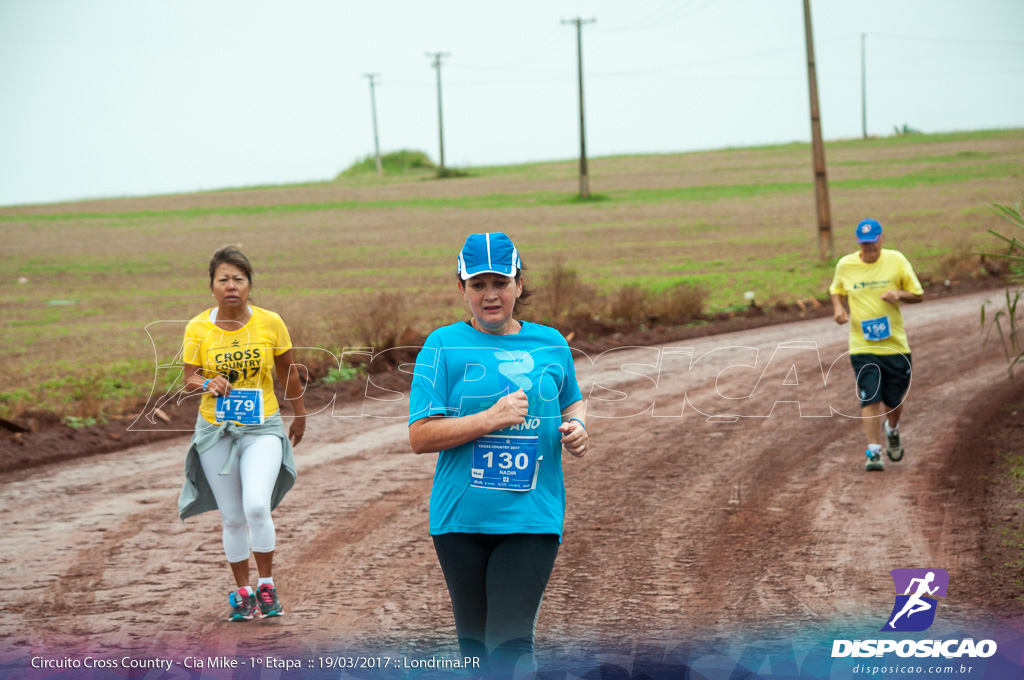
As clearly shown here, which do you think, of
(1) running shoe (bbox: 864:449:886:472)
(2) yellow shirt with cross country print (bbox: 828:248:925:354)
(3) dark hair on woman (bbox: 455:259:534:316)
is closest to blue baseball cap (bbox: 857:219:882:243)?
(2) yellow shirt with cross country print (bbox: 828:248:925:354)

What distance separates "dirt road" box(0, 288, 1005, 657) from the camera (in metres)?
5.48

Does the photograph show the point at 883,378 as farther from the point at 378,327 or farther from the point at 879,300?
the point at 378,327

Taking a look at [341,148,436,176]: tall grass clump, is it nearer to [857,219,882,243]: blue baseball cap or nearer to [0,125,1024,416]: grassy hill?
[0,125,1024,416]: grassy hill

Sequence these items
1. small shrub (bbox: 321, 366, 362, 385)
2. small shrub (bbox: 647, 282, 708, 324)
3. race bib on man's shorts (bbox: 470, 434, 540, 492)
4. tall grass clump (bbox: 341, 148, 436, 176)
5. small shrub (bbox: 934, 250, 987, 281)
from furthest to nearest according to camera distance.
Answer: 1. tall grass clump (bbox: 341, 148, 436, 176)
2. small shrub (bbox: 934, 250, 987, 281)
3. small shrub (bbox: 647, 282, 708, 324)
4. small shrub (bbox: 321, 366, 362, 385)
5. race bib on man's shorts (bbox: 470, 434, 540, 492)

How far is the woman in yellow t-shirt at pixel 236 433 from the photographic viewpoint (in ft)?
18.4

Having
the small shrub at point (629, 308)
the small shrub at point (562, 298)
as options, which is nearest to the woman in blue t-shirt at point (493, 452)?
the small shrub at point (562, 298)

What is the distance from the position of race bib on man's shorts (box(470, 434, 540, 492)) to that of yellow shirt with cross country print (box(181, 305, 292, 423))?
2.54 m

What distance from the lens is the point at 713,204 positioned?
55.7 m

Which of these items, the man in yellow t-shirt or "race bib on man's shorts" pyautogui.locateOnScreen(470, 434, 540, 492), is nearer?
"race bib on man's shorts" pyautogui.locateOnScreen(470, 434, 540, 492)

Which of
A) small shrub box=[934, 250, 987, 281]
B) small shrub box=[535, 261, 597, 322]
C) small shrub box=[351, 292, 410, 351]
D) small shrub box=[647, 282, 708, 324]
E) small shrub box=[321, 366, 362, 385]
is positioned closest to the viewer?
small shrub box=[321, 366, 362, 385]

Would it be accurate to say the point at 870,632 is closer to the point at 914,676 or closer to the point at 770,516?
the point at 914,676

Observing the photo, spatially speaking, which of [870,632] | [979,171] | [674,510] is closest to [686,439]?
[674,510]

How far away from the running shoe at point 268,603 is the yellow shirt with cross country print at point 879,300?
5.54 metres

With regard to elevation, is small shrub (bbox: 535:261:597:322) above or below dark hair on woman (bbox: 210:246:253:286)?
below
